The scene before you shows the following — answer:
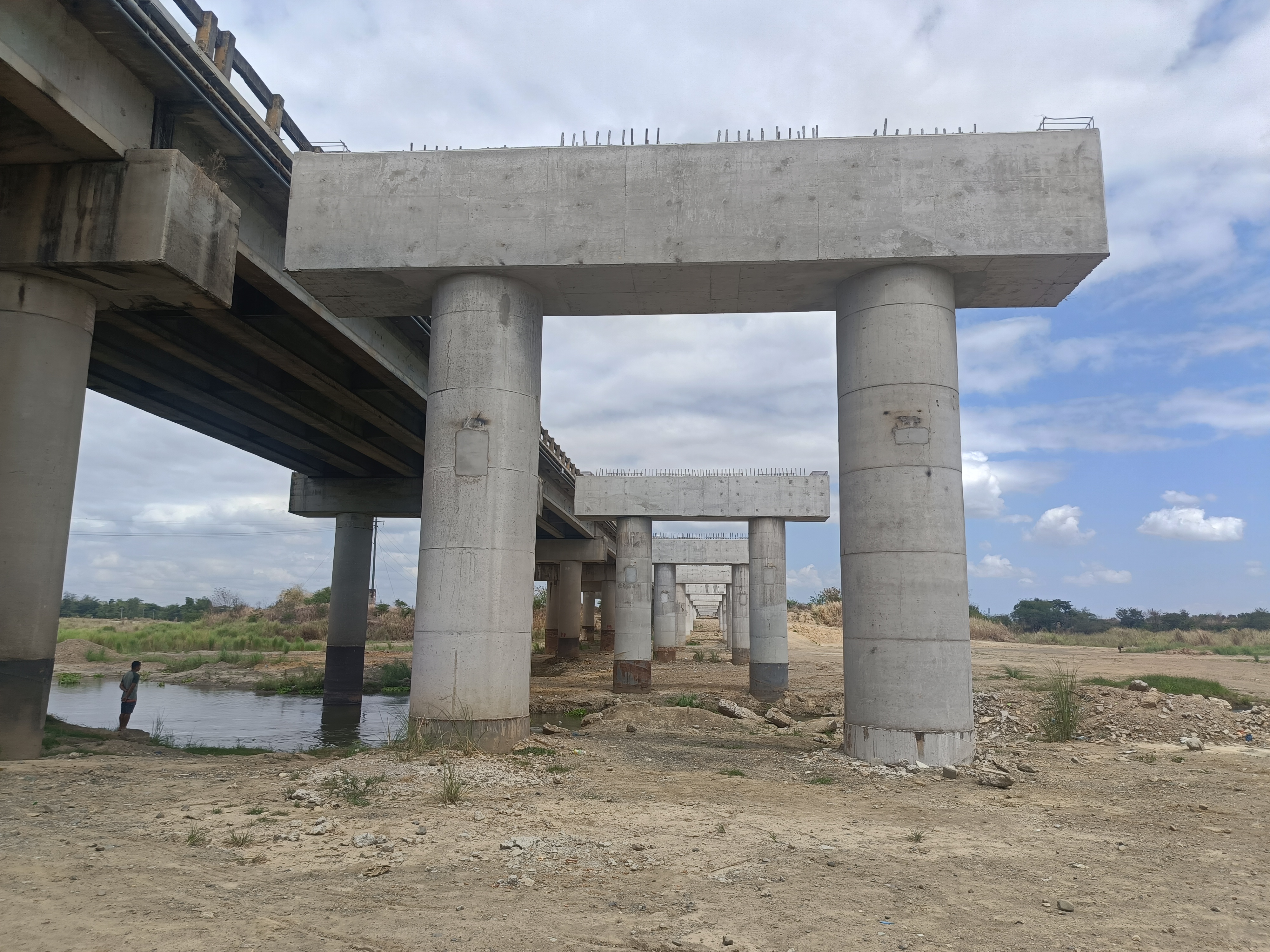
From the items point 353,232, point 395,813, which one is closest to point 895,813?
point 395,813

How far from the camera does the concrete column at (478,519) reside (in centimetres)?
1142

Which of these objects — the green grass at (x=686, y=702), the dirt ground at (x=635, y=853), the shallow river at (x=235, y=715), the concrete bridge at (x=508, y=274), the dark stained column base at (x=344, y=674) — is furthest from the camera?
the dark stained column base at (x=344, y=674)

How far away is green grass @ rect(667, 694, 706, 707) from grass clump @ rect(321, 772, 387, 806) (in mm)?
11723

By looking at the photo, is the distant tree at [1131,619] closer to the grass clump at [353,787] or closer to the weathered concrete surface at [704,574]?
the weathered concrete surface at [704,574]

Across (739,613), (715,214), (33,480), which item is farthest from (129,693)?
(739,613)

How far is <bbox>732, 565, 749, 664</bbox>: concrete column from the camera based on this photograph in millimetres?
52094

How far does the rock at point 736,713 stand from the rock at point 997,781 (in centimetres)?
871

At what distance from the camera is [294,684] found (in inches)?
1342

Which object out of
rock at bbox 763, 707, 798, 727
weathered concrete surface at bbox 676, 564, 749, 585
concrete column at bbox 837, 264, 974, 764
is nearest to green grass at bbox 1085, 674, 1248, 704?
rock at bbox 763, 707, 798, 727

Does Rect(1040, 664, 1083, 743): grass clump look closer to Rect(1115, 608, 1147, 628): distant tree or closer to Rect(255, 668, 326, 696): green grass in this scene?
Rect(255, 668, 326, 696): green grass

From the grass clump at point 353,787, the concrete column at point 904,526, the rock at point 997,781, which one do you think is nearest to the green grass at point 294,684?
the grass clump at point 353,787

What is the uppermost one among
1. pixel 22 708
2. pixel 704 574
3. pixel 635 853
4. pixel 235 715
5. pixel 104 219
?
pixel 104 219

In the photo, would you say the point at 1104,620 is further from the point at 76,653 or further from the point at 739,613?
the point at 76,653

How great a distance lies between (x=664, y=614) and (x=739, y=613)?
16.9 feet
